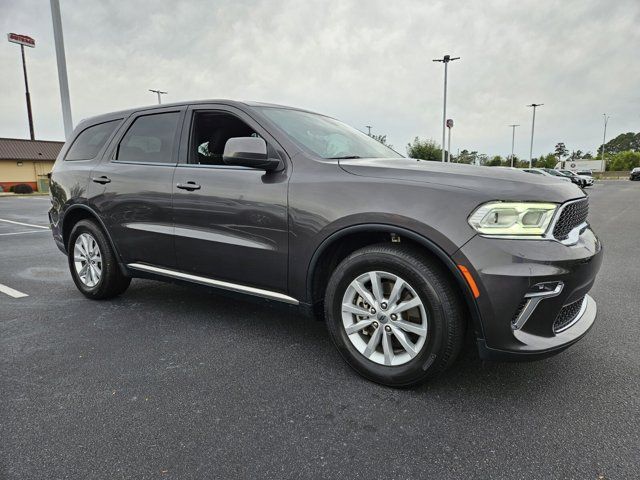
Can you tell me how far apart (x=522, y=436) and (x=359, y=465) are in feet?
2.72

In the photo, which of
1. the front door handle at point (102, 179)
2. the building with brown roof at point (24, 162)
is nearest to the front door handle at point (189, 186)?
the front door handle at point (102, 179)

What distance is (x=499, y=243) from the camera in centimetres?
216

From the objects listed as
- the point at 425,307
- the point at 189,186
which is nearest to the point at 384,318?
the point at 425,307

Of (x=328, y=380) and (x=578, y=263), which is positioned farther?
(x=328, y=380)

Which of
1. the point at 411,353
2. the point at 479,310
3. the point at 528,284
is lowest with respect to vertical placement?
the point at 411,353

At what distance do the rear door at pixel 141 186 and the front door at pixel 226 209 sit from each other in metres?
0.14

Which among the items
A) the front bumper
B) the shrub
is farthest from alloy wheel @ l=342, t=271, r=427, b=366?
the shrub

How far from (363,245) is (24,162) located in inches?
1825

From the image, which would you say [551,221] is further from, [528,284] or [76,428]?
[76,428]

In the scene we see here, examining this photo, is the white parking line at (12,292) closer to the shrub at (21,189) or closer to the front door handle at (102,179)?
the front door handle at (102,179)

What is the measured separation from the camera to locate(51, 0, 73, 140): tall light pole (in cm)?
991

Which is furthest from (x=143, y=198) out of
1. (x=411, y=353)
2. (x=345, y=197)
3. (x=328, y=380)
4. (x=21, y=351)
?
(x=411, y=353)

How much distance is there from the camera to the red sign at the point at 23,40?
44.4 metres

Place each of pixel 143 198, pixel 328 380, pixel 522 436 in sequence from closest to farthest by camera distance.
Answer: pixel 522 436 < pixel 328 380 < pixel 143 198
